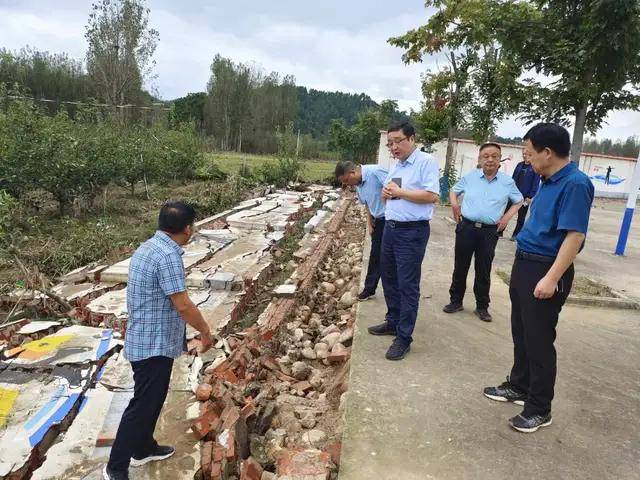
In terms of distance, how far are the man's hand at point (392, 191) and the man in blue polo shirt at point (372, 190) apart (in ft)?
2.57

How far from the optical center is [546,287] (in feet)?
7.95

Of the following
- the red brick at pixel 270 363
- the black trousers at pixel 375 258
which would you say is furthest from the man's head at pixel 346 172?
the red brick at pixel 270 363

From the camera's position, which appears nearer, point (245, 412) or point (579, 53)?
point (245, 412)

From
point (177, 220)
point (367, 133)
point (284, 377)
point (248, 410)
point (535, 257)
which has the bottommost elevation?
point (284, 377)

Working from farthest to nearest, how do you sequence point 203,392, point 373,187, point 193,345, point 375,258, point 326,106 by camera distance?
point 326,106 < point 375,258 < point 373,187 < point 193,345 < point 203,392

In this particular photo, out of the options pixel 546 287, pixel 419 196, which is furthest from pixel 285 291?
pixel 546 287

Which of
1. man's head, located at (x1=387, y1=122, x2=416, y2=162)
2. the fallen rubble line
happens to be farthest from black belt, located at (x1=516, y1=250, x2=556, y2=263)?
the fallen rubble line

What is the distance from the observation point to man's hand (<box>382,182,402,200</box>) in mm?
3500

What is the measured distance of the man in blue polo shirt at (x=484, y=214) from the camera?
425 centimetres

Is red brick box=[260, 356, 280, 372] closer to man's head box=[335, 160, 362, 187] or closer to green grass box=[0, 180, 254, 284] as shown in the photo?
man's head box=[335, 160, 362, 187]

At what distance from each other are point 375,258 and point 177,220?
2789mm

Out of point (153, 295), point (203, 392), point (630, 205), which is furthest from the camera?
point (630, 205)

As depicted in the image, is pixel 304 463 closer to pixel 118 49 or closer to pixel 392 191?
pixel 392 191

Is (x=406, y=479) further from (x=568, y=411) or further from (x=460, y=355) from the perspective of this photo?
(x=460, y=355)
